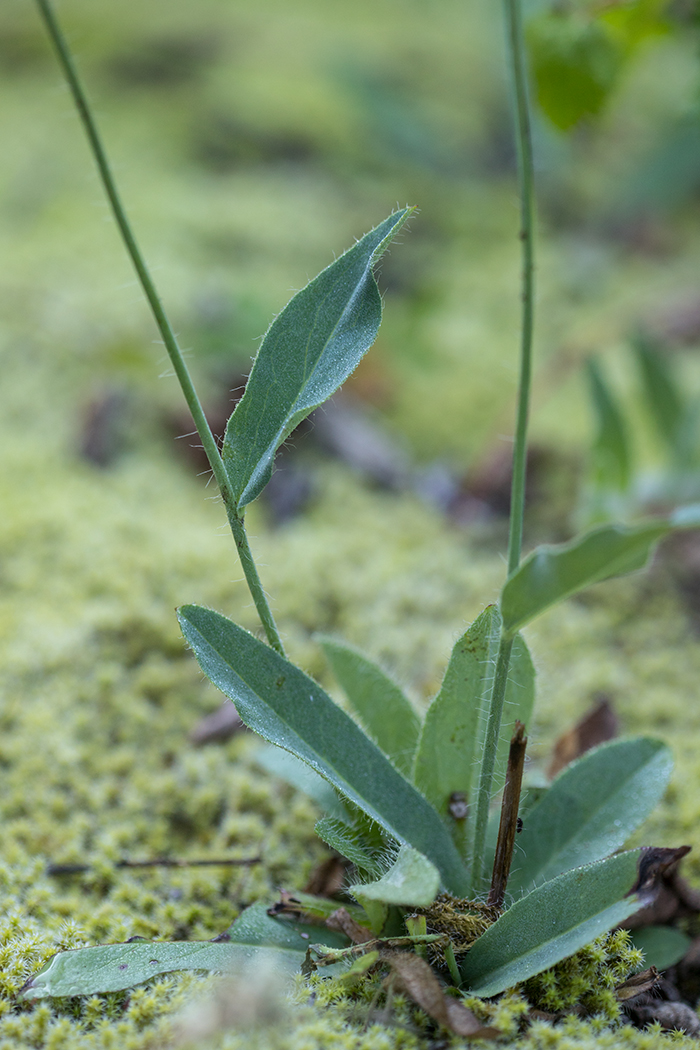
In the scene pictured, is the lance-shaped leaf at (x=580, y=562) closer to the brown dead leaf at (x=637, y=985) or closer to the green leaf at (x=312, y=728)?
the green leaf at (x=312, y=728)

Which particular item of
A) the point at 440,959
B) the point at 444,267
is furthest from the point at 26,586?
the point at 444,267

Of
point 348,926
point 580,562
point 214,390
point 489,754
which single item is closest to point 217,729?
point 348,926

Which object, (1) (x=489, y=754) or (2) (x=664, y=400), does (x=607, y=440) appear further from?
Answer: (1) (x=489, y=754)

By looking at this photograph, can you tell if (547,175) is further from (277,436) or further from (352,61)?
(277,436)

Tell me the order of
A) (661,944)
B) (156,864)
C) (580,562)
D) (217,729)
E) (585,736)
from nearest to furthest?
(580,562)
(661,944)
(156,864)
(585,736)
(217,729)

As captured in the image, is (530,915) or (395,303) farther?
(395,303)

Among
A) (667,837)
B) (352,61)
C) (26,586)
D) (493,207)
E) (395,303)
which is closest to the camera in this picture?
(667,837)

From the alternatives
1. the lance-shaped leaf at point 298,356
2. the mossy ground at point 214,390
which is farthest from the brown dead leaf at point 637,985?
the lance-shaped leaf at point 298,356
